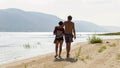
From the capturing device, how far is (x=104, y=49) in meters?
17.7

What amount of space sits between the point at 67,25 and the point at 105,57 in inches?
85.3

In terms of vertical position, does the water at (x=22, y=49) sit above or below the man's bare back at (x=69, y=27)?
below

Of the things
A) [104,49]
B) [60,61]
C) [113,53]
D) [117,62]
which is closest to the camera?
[117,62]

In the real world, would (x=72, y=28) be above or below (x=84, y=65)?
above

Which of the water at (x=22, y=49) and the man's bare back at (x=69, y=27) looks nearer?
the man's bare back at (x=69, y=27)

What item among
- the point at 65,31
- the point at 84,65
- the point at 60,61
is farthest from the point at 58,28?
the point at 84,65

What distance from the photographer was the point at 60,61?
14.6m

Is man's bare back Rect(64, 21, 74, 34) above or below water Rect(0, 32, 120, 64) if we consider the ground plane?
above

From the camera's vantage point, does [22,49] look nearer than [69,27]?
No

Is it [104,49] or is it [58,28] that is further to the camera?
[104,49]

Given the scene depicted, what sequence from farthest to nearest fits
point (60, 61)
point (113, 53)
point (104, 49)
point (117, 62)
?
1. point (104, 49)
2. point (113, 53)
3. point (60, 61)
4. point (117, 62)

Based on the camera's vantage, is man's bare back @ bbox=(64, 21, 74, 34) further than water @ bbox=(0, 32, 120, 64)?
No

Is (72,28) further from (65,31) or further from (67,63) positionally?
(67,63)

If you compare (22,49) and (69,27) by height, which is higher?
(69,27)
